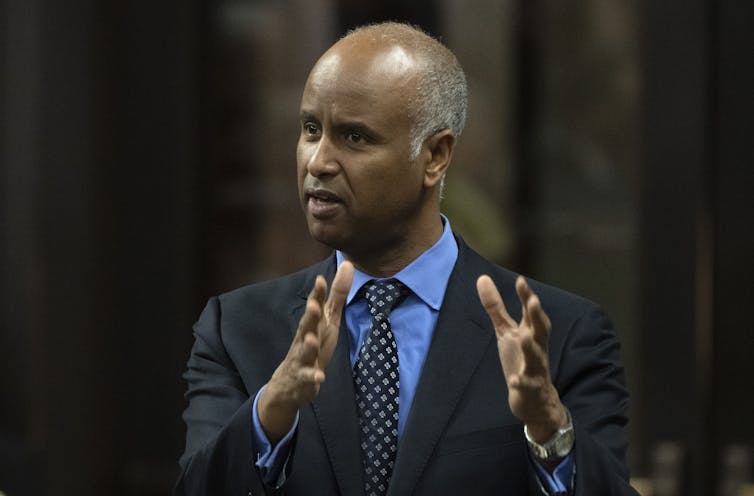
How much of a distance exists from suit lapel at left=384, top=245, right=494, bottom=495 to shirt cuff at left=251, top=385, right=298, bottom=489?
154 mm

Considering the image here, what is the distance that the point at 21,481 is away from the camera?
14.0 ft

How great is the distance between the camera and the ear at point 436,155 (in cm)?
204

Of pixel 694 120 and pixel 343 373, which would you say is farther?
pixel 694 120

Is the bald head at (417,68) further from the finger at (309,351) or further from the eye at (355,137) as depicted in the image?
the finger at (309,351)

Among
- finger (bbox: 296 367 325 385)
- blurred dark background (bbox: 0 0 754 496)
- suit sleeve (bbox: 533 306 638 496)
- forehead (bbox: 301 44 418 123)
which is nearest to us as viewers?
finger (bbox: 296 367 325 385)

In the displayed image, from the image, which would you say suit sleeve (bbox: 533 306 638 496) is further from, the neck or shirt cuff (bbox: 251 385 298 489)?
shirt cuff (bbox: 251 385 298 489)

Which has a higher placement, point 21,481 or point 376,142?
point 376,142

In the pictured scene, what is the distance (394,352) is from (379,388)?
0.06m

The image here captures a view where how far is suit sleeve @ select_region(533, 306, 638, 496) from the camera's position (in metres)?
2.03

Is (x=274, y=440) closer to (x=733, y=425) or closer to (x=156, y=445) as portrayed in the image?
(x=733, y=425)

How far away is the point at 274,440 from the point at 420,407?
214 millimetres

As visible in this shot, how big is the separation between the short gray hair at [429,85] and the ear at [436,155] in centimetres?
1

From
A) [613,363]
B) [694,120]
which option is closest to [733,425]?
[694,120]

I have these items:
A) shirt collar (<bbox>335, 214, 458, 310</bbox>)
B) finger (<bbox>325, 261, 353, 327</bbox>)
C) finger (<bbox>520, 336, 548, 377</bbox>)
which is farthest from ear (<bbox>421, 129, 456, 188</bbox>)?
finger (<bbox>520, 336, 548, 377</bbox>)
